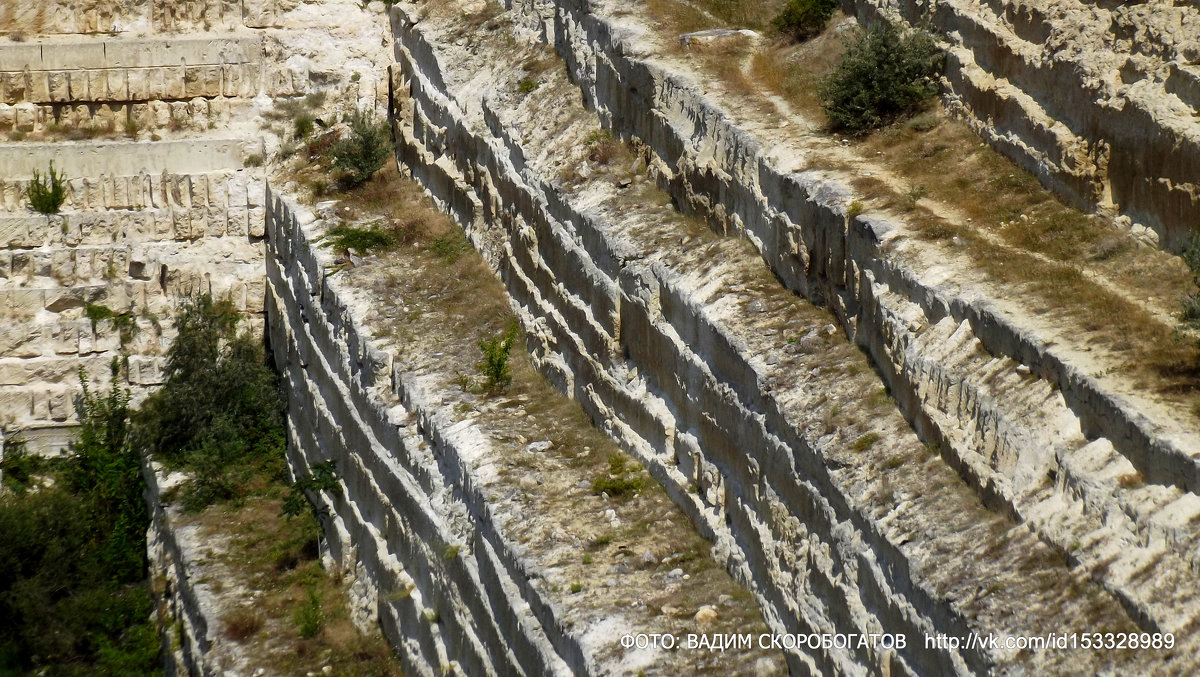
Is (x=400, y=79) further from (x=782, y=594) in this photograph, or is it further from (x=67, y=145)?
(x=782, y=594)

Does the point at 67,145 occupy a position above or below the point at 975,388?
below

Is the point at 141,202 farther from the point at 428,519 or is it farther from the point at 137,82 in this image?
the point at 428,519

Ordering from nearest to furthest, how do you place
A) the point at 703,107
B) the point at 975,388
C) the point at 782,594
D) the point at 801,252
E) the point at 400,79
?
the point at 975,388 → the point at 782,594 → the point at 801,252 → the point at 703,107 → the point at 400,79

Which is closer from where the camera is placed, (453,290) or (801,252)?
(801,252)

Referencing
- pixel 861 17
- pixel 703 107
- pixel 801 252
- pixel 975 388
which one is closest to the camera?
pixel 975 388

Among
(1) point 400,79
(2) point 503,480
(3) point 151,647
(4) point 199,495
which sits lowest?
(3) point 151,647

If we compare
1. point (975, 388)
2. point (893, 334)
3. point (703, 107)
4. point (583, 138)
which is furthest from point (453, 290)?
point (975, 388)

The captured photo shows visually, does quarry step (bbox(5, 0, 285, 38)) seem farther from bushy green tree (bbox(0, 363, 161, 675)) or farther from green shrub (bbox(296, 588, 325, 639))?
green shrub (bbox(296, 588, 325, 639))
